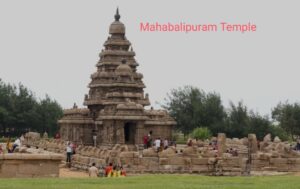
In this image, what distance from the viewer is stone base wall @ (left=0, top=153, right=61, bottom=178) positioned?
2119 centimetres

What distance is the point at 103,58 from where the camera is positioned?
4691cm

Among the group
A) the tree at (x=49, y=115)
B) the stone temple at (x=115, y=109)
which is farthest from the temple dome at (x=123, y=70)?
the tree at (x=49, y=115)

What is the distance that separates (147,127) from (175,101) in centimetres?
2128

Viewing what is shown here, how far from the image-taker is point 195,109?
198 ft

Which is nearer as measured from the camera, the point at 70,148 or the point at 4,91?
the point at 70,148

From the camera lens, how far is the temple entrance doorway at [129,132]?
40500 mm

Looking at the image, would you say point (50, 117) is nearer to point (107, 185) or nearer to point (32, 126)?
point (32, 126)

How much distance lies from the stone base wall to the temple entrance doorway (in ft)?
62.6

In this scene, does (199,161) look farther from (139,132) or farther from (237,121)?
(237,121)

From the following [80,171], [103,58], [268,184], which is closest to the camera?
[268,184]

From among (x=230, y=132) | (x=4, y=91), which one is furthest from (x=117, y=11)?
(x=4, y=91)

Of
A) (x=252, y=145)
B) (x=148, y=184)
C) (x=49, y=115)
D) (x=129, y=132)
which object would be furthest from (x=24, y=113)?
(x=148, y=184)

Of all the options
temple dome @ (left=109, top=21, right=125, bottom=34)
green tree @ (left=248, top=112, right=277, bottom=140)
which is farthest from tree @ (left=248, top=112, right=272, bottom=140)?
temple dome @ (left=109, top=21, right=125, bottom=34)

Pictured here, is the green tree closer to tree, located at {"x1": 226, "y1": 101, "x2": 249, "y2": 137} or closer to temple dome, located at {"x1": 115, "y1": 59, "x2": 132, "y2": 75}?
tree, located at {"x1": 226, "y1": 101, "x2": 249, "y2": 137}
